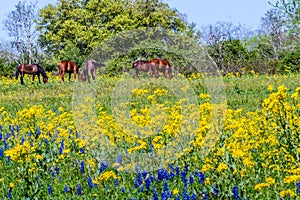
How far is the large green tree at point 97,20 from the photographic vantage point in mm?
39531

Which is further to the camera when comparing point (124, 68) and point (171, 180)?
point (124, 68)

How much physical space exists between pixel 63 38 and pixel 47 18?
4667mm

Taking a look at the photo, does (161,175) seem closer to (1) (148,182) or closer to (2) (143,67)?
(1) (148,182)

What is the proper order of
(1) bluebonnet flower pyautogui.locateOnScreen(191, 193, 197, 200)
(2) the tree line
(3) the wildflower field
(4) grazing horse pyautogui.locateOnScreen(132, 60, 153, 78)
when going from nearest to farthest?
1. (1) bluebonnet flower pyautogui.locateOnScreen(191, 193, 197, 200)
2. (3) the wildflower field
3. (4) grazing horse pyautogui.locateOnScreen(132, 60, 153, 78)
4. (2) the tree line

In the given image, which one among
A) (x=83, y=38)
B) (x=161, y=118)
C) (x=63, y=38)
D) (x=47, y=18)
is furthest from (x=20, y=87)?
(x=47, y=18)

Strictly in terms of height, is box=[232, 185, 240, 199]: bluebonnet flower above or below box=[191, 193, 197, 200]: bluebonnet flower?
above

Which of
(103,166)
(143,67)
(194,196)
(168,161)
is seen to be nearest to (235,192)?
(194,196)

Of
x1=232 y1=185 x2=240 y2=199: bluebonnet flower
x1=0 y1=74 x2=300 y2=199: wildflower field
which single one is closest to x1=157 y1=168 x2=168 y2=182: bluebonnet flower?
x1=0 y1=74 x2=300 y2=199: wildflower field

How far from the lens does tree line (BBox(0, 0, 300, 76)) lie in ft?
105

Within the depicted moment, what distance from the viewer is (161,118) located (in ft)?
22.8

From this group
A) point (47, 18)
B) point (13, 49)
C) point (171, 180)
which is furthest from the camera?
point (13, 49)

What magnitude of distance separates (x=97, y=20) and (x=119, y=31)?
146 inches

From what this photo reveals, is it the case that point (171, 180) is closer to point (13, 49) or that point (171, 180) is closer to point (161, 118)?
point (161, 118)

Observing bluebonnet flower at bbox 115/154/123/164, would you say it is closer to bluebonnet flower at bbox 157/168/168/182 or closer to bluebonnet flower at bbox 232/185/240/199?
bluebonnet flower at bbox 157/168/168/182
